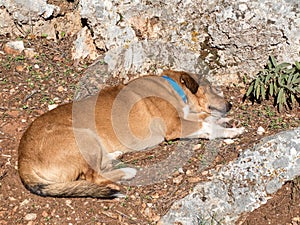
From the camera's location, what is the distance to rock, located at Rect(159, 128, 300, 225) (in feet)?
14.3

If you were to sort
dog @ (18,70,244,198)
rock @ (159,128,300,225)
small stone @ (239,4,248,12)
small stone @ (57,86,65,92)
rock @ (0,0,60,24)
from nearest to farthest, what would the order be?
1. rock @ (159,128,300,225)
2. dog @ (18,70,244,198)
3. small stone @ (239,4,248,12)
4. small stone @ (57,86,65,92)
5. rock @ (0,0,60,24)

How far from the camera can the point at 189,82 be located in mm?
→ 5270

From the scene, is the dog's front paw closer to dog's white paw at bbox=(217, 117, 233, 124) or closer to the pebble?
the pebble

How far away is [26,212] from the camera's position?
4320 millimetres

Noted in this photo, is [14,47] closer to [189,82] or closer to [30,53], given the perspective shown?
[30,53]

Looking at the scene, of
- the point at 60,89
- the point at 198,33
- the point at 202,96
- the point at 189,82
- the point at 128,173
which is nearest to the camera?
the point at 128,173

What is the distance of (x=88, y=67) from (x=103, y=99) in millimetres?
1207

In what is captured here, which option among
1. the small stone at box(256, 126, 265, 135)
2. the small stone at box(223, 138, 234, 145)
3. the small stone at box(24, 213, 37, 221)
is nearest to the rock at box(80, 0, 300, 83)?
the small stone at box(256, 126, 265, 135)

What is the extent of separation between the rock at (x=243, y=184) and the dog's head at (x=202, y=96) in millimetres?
795

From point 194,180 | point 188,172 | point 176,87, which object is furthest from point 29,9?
point 194,180

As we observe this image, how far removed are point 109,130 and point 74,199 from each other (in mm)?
931

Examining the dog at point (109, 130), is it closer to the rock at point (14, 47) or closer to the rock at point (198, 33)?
the rock at point (198, 33)

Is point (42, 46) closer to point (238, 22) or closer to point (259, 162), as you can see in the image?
point (238, 22)

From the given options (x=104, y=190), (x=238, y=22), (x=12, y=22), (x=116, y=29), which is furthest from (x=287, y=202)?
(x=12, y=22)
